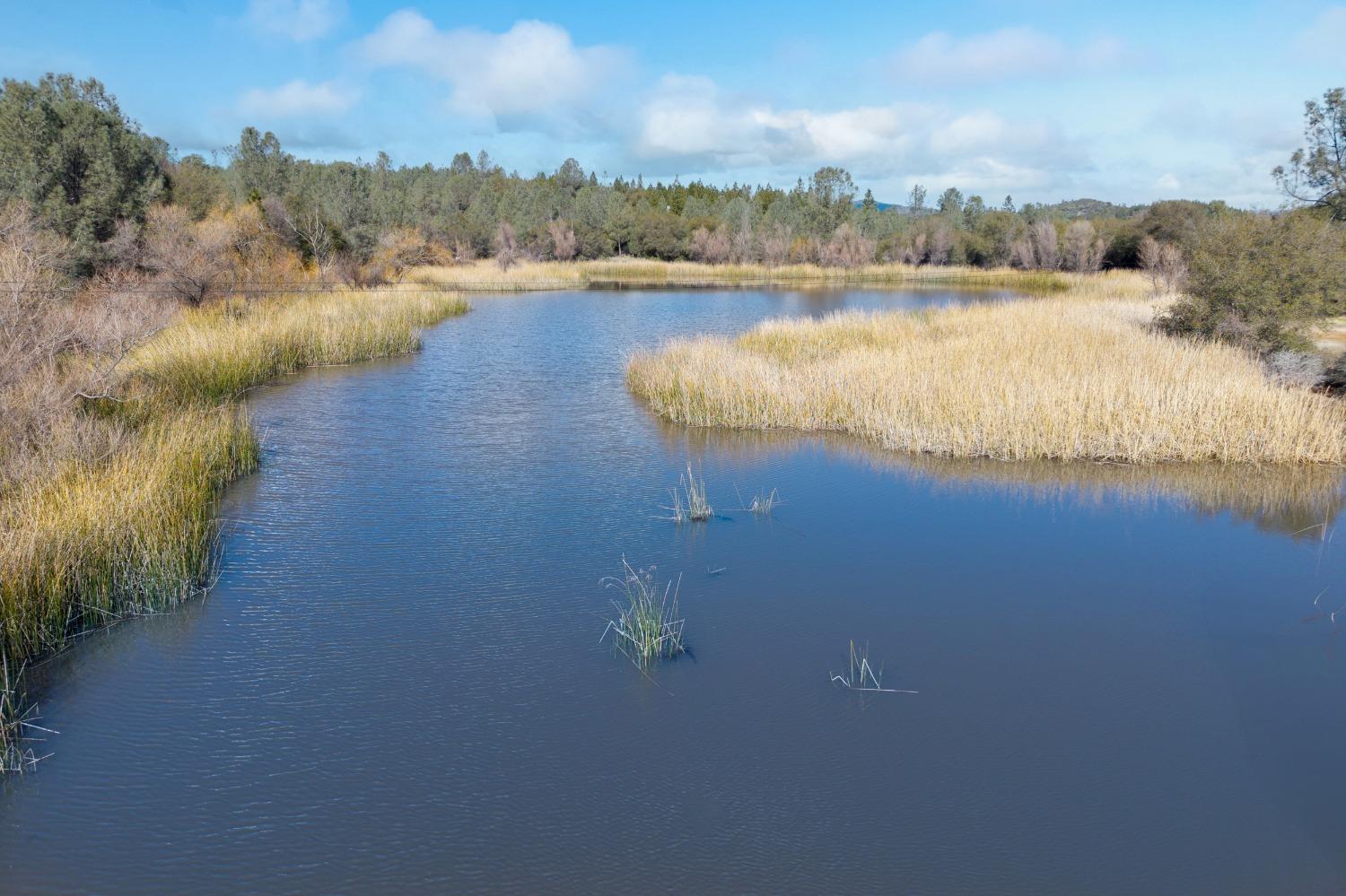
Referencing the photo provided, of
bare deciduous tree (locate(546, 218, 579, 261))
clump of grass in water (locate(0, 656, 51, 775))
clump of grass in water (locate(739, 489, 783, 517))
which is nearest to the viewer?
clump of grass in water (locate(0, 656, 51, 775))

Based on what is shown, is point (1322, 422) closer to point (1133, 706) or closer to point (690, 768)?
point (1133, 706)

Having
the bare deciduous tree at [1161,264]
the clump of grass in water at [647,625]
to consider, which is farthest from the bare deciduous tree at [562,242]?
the clump of grass in water at [647,625]

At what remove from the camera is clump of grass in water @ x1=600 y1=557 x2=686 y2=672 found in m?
5.95

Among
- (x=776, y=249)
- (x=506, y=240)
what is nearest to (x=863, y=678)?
(x=506, y=240)

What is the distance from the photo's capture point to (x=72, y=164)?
2091cm

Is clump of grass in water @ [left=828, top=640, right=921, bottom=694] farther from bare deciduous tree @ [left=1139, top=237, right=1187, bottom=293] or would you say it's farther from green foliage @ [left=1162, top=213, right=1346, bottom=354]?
bare deciduous tree @ [left=1139, top=237, right=1187, bottom=293]

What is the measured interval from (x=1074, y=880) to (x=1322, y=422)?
31.4 ft

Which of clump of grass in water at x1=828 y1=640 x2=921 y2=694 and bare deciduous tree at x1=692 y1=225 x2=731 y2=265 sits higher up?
bare deciduous tree at x1=692 y1=225 x2=731 y2=265

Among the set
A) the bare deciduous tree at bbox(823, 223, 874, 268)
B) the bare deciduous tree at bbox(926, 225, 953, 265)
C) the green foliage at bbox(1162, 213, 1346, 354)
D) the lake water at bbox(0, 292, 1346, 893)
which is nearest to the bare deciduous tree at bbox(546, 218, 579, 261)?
the bare deciduous tree at bbox(823, 223, 874, 268)

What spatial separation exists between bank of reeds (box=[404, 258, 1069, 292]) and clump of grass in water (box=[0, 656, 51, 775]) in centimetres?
3240

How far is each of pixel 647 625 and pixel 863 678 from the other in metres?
1.48

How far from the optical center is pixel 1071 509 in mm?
9328

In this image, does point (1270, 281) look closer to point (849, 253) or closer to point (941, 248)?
point (849, 253)

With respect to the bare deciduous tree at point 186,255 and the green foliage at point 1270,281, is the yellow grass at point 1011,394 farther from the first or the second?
the bare deciduous tree at point 186,255
